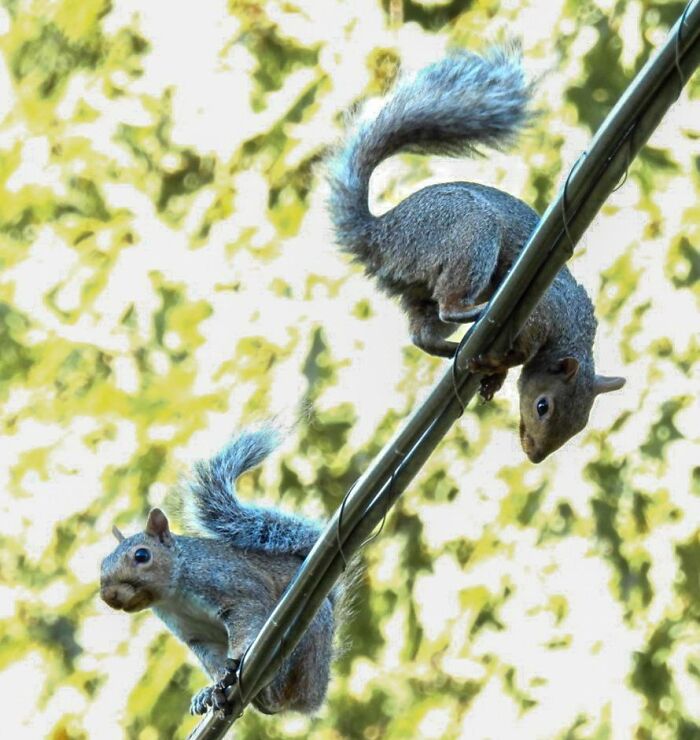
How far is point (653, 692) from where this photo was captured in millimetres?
4672

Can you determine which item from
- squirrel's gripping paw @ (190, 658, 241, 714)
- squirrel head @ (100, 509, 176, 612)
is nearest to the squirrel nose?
squirrel head @ (100, 509, 176, 612)

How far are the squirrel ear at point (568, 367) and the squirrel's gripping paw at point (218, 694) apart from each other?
883 millimetres

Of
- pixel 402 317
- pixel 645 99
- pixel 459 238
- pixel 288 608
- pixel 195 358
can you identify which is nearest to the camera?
pixel 645 99

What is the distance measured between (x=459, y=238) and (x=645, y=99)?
40.4 inches

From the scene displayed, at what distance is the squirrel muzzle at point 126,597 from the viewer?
9.80 ft

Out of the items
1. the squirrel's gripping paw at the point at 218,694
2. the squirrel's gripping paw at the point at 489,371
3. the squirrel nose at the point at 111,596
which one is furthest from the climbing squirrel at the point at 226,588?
the squirrel's gripping paw at the point at 489,371

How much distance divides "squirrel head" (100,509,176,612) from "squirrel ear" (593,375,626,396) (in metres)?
0.95

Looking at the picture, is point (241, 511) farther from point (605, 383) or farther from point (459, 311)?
point (605, 383)

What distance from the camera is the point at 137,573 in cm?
305

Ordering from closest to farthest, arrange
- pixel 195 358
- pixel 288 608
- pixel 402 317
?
pixel 288 608, pixel 402 317, pixel 195 358

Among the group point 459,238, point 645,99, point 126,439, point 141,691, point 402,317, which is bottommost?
point 141,691

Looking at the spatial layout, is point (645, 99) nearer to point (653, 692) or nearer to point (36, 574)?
point (653, 692)

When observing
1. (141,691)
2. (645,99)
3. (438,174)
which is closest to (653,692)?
(141,691)

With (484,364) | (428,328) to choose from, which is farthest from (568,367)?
(484,364)
